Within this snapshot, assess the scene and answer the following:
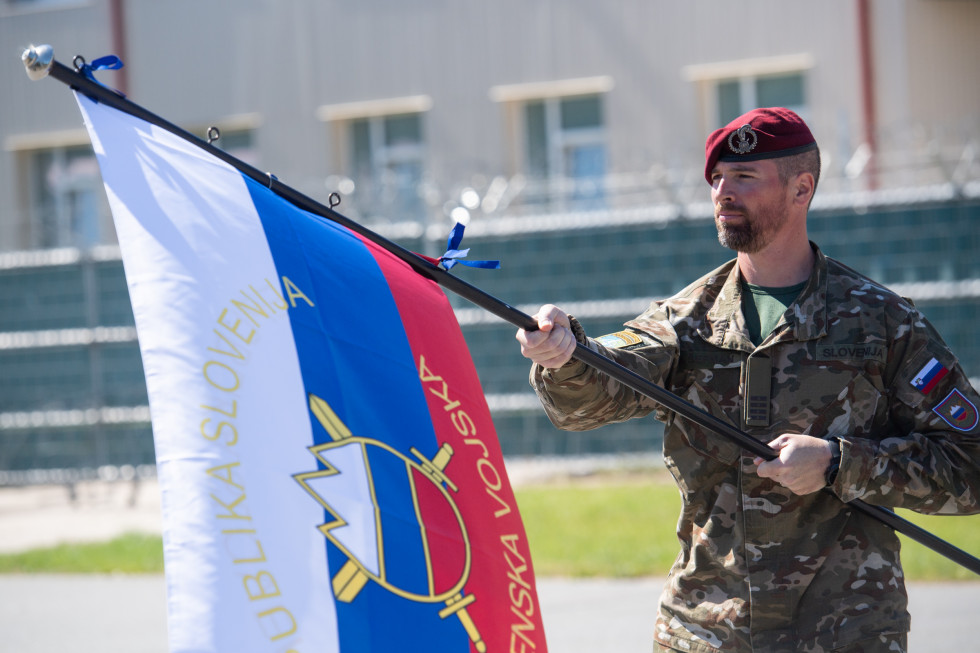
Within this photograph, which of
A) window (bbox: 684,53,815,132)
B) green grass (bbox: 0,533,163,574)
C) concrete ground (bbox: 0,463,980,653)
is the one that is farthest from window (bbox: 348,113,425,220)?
concrete ground (bbox: 0,463,980,653)

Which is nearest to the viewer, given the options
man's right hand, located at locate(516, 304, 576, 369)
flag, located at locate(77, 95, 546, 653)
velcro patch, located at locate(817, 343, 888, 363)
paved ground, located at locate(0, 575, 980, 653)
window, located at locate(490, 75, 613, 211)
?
flag, located at locate(77, 95, 546, 653)

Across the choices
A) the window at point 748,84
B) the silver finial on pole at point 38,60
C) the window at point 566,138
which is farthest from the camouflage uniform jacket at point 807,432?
the window at point 566,138

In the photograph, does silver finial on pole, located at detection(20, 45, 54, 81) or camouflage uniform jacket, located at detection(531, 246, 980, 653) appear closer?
silver finial on pole, located at detection(20, 45, 54, 81)

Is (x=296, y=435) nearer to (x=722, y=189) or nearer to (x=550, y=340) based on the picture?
(x=550, y=340)

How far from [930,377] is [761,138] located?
2.33ft

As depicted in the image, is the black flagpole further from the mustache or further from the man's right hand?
the mustache

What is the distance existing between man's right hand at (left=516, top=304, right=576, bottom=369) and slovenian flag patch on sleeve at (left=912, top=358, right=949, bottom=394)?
0.84 metres

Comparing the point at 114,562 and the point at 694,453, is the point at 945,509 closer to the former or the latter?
the point at 694,453

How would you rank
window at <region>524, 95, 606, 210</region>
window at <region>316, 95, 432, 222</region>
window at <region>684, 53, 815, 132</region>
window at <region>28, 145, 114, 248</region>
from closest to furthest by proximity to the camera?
window at <region>684, 53, 815, 132</region>, window at <region>524, 95, 606, 210</region>, window at <region>316, 95, 432, 222</region>, window at <region>28, 145, 114, 248</region>

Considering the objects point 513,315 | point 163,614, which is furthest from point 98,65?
point 163,614

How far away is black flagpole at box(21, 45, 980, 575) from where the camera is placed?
2654mm

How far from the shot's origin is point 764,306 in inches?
120

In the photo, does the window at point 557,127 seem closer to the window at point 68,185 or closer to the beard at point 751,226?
the window at point 68,185

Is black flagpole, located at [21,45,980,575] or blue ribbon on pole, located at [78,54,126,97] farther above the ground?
blue ribbon on pole, located at [78,54,126,97]
